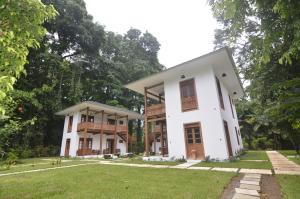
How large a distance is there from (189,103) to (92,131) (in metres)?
14.4

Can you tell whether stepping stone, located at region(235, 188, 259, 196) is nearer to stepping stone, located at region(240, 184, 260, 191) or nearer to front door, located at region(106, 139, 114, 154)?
stepping stone, located at region(240, 184, 260, 191)

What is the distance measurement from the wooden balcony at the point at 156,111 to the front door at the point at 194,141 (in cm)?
269

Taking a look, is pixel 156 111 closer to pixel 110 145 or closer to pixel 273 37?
pixel 273 37

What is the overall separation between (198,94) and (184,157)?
4432mm

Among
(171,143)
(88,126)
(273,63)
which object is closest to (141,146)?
(88,126)

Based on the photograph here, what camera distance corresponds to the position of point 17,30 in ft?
8.02

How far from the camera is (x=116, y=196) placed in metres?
4.33

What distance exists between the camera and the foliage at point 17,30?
2225 mm

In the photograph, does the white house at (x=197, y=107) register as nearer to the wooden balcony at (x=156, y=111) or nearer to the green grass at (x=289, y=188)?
the wooden balcony at (x=156, y=111)

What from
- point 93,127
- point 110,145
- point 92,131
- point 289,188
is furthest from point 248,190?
point 110,145

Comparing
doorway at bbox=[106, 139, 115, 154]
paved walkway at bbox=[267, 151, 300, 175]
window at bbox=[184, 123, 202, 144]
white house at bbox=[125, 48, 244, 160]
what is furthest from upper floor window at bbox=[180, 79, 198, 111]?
doorway at bbox=[106, 139, 115, 154]

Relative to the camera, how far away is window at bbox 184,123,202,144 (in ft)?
38.1

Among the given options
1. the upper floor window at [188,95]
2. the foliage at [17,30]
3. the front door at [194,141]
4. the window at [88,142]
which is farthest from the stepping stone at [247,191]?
the window at [88,142]

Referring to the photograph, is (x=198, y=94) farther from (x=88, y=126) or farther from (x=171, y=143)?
(x=88, y=126)
